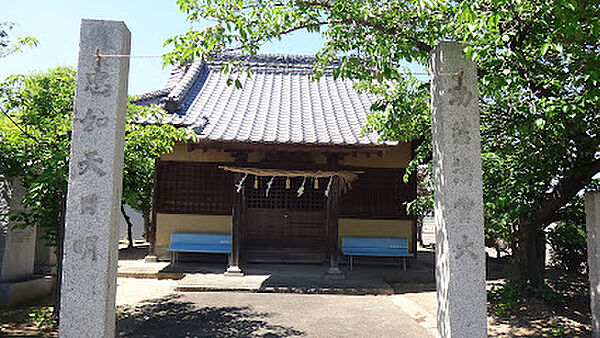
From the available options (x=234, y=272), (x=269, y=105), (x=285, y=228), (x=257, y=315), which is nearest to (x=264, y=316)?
(x=257, y=315)

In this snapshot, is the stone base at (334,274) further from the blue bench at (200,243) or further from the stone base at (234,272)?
the blue bench at (200,243)

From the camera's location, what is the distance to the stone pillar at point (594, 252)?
14.2 feet

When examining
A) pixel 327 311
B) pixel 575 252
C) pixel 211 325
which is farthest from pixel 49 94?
pixel 575 252

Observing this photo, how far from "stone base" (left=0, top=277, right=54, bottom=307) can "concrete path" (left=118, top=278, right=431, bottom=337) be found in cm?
132

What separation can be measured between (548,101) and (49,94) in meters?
6.14

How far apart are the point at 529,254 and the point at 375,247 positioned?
4329mm

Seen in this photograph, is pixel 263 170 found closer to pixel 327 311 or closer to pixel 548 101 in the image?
pixel 327 311

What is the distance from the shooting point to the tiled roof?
900cm

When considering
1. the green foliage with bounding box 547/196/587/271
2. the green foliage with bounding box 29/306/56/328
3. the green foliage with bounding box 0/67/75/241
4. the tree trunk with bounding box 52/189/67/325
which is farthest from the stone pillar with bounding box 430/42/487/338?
the green foliage with bounding box 29/306/56/328

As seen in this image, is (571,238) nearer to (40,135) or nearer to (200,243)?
(200,243)

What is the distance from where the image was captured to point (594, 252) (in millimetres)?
4375

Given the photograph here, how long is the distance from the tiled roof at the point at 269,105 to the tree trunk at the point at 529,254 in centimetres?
329

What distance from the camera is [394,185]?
34.0ft

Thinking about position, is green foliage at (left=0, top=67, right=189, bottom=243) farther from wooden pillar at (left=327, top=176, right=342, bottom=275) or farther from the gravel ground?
wooden pillar at (left=327, top=176, right=342, bottom=275)
